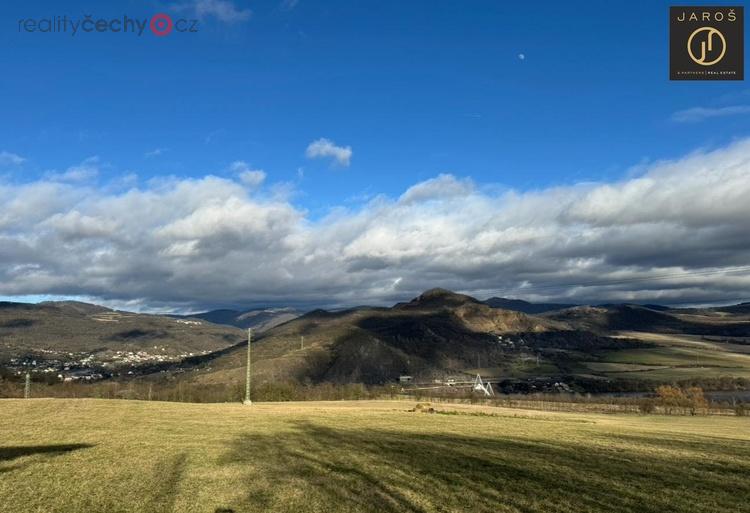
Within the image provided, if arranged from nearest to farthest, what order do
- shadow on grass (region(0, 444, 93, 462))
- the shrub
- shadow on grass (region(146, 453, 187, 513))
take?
shadow on grass (region(146, 453, 187, 513)) → shadow on grass (region(0, 444, 93, 462)) → the shrub

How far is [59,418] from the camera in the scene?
37844mm

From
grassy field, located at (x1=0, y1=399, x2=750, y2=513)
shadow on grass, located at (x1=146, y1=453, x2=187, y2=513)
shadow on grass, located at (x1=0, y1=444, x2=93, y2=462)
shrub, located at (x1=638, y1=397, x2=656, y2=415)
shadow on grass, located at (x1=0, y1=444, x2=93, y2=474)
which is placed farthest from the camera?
shrub, located at (x1=638, y1=397, x2=656, y2=415)

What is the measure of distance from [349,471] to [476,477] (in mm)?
4913

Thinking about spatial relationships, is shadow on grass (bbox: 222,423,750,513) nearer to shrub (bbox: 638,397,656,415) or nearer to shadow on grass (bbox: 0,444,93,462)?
shadow on grass (bbox: 0,444,93,462)

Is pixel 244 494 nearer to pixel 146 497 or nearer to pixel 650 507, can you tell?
pixel 146 497

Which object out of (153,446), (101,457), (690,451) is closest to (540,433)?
(690,451)

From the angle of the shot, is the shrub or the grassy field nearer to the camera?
the grassy field

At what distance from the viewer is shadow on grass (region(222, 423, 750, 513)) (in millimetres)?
16172

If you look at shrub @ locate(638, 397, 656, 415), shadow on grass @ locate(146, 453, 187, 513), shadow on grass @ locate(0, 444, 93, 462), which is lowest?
shrub @ locate(638, 397, 656, 415)

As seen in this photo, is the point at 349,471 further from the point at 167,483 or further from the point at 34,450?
the point at 34,450

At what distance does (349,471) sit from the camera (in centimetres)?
2052

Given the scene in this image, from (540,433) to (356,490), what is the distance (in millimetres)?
24425

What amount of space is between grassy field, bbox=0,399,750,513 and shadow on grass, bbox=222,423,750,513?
6cm

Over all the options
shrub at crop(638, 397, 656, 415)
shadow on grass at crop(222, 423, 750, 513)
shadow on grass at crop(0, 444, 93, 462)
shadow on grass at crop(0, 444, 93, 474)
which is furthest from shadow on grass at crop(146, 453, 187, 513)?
shrub at crop(638, 397, 656, 415)
